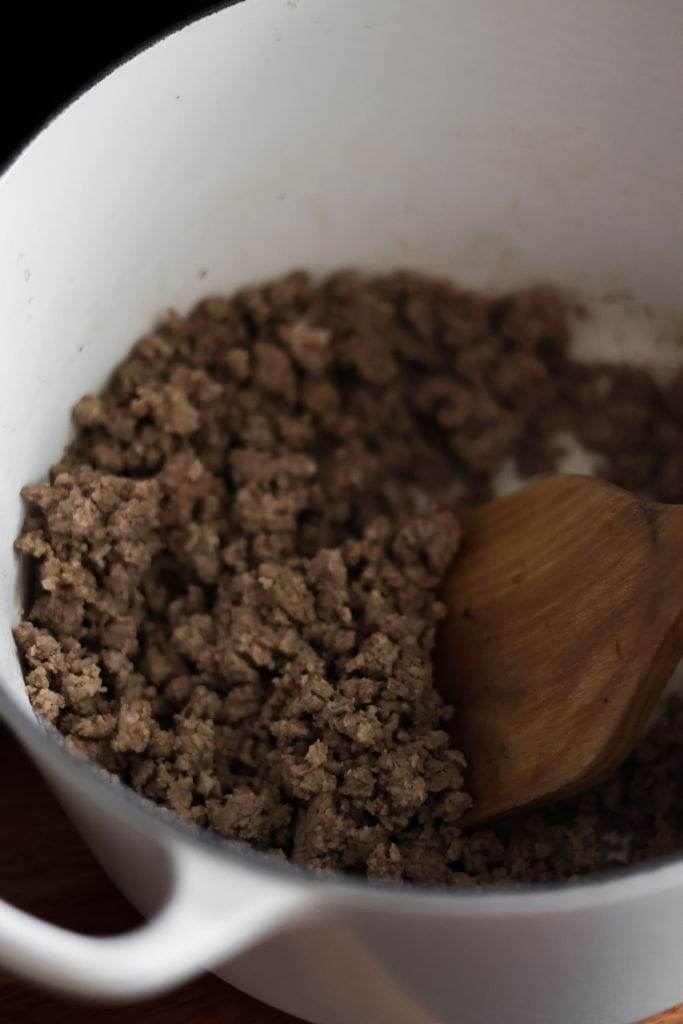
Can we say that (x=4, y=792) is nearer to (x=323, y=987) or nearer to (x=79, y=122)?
(x=323, y=987)

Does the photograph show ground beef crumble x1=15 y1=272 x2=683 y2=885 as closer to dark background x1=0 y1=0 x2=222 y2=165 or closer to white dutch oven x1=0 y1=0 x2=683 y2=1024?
white dutch oven x1=0 y1=0 x2=683 y2=1024

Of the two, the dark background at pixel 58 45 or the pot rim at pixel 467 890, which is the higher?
the dark background at pixel 58 45

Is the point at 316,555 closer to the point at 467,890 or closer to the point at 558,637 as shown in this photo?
the point at 558,637

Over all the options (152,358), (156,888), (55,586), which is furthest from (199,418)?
(156,888)

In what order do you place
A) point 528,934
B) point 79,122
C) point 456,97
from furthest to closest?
point 456,97
point 79,122
point 528,934

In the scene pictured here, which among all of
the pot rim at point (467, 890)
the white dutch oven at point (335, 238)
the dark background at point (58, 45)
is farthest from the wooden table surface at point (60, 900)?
the dark background at point (58, 45)

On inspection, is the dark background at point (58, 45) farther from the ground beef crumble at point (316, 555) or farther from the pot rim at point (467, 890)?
the pot rim at point (467, 890)

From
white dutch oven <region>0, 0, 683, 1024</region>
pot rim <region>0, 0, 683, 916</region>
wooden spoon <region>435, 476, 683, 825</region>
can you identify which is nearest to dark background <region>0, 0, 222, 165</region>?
white dutch oven <region>0, 0, 683, 1024</region>

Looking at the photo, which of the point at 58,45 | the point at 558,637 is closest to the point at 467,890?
the point at 558,637
